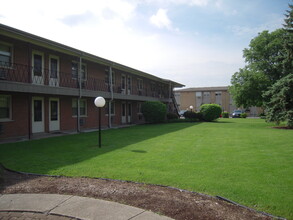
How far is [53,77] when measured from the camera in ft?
47.9

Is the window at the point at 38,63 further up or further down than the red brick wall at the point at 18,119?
further up

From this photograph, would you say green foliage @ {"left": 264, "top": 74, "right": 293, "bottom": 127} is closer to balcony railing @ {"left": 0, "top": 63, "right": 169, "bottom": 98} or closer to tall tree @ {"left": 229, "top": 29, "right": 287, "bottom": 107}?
tall tree @ {"left": 229, "top": 29, "right": 287, "bottom": 107}

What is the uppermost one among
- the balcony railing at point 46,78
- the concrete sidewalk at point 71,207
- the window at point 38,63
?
the window at point 38,63

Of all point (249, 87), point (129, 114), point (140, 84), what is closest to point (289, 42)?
point (249, 87)

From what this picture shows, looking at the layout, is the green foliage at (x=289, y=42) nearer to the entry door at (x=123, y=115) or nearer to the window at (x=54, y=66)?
the entry door at (x=123, y=115)

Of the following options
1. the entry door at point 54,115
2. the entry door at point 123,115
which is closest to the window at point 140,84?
the entry door at point 123,115

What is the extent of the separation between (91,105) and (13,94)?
21.4 feet

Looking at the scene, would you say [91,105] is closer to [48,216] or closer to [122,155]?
[122,155]

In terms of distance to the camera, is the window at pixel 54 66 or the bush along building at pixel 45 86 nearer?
the bush along building at pixel 45 86

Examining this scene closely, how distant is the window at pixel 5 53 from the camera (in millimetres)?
11508

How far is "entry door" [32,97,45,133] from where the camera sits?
13367 millimetres

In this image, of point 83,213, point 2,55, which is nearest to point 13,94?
point 2,55

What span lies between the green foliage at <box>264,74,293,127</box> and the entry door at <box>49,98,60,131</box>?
664 inches

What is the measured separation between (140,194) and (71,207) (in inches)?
49.6
